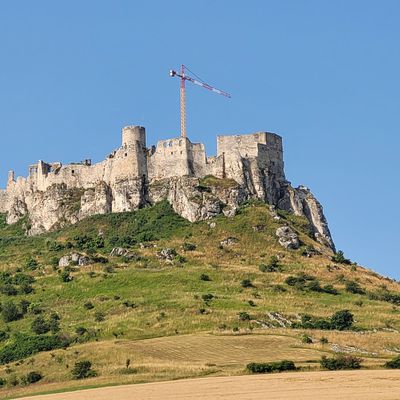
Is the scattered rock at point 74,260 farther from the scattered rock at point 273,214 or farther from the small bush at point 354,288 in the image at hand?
the small bush at point 354,288

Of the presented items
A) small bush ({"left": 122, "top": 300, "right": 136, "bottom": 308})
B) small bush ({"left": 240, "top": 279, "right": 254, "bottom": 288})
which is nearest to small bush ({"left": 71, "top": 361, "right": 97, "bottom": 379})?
small bush ({"left": 122, "top": 300, "right": 136, "bottom": 308})

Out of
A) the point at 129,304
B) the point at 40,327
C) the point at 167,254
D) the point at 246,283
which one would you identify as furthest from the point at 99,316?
the point at 167,254

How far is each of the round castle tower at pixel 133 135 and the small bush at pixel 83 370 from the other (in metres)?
51.6

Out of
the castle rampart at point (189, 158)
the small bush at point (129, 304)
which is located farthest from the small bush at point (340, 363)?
the castle rampart at point (189, 158)

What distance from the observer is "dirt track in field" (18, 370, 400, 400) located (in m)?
60.3

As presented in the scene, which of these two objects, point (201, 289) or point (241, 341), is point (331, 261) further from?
point (241, 341)

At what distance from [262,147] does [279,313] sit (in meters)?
35.0

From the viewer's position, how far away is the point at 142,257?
124 meters

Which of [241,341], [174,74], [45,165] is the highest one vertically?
[174,74]

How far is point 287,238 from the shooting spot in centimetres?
12438

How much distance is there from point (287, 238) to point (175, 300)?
853 inches

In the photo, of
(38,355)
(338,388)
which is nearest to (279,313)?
(38,355)

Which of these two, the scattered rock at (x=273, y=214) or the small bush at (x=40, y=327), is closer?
the small bush at (x=40, y=327)

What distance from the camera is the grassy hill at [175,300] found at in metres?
86.8
